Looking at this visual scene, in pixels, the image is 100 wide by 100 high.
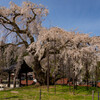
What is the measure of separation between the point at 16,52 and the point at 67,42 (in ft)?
20.5

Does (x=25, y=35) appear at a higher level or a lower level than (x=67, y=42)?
higher

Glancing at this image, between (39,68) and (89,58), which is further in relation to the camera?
(39,68)

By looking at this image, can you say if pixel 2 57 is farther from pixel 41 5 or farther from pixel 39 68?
pixel 41 5

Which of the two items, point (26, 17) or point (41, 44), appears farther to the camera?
point (26, 17)

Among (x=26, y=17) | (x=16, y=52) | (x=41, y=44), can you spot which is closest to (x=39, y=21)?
(x=26, y=17)

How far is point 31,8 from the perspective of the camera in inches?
508

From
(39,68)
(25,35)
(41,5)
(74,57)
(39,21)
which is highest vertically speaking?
(41,5)

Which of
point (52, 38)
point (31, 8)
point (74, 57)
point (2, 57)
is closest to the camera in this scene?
point (74, 57)

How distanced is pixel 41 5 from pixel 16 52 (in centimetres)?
553

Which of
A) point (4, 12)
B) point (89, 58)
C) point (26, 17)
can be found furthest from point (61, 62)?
point (4, 12)

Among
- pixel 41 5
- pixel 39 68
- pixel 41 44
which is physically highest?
pixel 41 5

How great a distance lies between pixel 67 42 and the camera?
1179 cm

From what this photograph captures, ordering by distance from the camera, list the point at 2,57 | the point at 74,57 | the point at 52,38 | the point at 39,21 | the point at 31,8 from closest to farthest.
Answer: the point at 74,57 → the point at 52,38 → the point at 31,8 → the point at 39,21 → the point at 2,57

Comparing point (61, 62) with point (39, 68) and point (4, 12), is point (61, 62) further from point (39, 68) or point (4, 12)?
point (4, 12)
